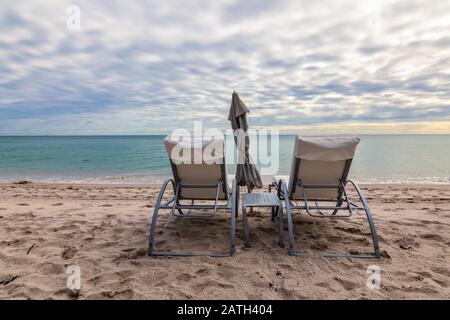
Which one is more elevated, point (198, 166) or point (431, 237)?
point (198, 166)

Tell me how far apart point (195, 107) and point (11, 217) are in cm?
3422

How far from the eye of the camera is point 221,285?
2.51 metres

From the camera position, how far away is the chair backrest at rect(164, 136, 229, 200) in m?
3.53

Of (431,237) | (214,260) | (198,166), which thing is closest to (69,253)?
(214,260)

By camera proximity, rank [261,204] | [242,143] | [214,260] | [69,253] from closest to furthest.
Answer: [214,260] < [69,253] < [261,204] < [242,143]

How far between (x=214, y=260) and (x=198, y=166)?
1.20m

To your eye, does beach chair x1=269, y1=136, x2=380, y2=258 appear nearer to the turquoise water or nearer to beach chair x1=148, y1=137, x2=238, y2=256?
beach chair x1=148, y1=137, x2=238, y2=256

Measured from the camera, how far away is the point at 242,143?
13.9 feet

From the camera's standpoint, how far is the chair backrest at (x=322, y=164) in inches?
136

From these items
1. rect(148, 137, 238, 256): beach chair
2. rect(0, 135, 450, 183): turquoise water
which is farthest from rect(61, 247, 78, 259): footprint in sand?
rect(0, 135, 450, 183): turquoise water

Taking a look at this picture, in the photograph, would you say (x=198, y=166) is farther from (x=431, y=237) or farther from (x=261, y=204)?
(x=431, y=237)

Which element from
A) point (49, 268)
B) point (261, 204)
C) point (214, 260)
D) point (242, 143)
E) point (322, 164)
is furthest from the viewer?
point (242, 143)

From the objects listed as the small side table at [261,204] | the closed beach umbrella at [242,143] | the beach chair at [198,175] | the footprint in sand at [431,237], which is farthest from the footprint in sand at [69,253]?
the footprint in sand at [431,237]
